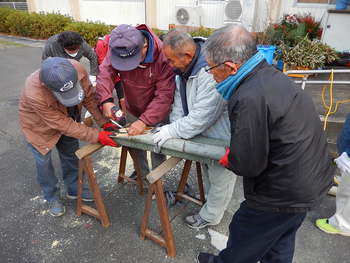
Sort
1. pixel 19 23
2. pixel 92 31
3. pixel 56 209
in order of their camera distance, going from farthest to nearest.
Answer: pixel 19 23 → pixel 92 31 → pixel 56 209

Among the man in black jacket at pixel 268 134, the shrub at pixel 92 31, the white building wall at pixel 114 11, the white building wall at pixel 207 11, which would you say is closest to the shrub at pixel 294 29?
the white building wall at pixel 207 11

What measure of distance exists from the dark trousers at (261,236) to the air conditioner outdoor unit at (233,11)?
7.36m

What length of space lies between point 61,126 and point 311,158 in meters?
1.86

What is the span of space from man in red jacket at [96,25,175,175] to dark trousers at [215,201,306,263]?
1.10 meters

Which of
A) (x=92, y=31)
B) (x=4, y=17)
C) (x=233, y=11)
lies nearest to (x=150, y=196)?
(x=233, y=11)

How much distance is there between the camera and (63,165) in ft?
9.18

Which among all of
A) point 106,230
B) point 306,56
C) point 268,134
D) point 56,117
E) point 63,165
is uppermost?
point 268,134

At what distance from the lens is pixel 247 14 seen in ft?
25.7

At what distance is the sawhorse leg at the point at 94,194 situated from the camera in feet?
7.84

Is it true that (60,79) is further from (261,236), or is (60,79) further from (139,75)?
(261,236)

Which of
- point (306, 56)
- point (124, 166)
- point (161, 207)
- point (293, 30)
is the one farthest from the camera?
point (293, 30)

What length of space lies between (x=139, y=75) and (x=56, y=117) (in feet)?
2.52

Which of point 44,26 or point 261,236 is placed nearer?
point 261,236

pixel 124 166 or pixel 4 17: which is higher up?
pixel 4 17
